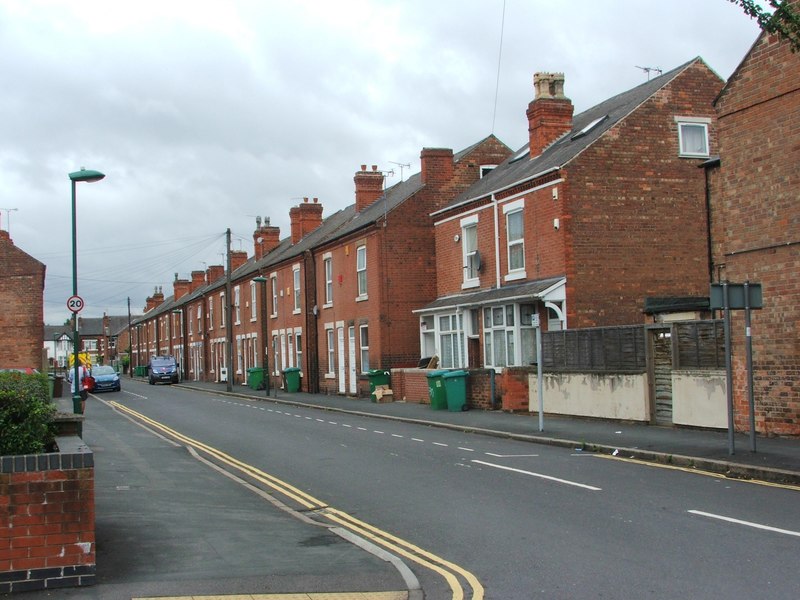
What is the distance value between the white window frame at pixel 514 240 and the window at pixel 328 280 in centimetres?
1359

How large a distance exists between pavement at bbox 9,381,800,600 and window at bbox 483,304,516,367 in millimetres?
6926

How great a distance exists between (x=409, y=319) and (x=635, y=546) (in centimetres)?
2566

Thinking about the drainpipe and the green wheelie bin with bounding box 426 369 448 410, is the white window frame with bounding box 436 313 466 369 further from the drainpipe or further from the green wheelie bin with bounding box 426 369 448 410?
the green wheelie bin with bounding box 426 369 448 410

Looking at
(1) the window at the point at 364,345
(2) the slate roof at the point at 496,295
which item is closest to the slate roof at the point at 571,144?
(2) the slate roof at the point at 496,295

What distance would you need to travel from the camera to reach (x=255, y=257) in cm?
6156

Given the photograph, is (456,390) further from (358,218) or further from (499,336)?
(358,218)

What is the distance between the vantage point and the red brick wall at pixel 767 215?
49.2ft

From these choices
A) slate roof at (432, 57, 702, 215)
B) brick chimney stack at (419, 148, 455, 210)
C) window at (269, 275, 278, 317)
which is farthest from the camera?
window at (269, 275, 278, 317)

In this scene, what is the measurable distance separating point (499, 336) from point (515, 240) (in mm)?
2921

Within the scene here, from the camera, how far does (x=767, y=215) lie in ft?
51.1

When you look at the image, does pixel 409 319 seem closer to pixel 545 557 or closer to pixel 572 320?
pixel 572 320

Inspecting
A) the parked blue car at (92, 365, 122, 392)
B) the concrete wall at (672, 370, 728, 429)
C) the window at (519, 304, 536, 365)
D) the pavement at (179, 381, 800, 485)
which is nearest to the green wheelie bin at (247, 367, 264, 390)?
the parked blue car at (92, 365, 122, 392)

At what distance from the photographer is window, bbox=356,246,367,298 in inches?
1362

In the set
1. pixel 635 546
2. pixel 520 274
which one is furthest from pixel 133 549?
pixel 520 274
